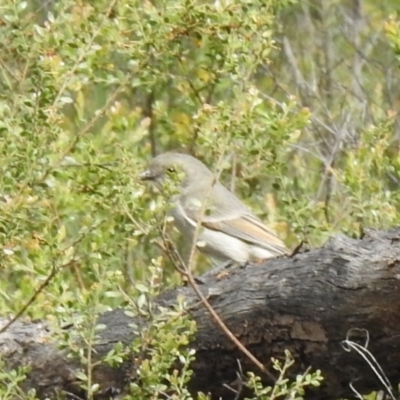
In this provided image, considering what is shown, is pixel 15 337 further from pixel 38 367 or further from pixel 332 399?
pixel 332 399

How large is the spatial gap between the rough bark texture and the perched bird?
4.88 ft

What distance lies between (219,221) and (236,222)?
0.09 metres

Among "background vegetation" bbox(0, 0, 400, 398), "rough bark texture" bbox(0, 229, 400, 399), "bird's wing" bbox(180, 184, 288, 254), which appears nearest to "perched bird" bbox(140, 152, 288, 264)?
"bird's wing" bbox(180, 184, 288, 254)

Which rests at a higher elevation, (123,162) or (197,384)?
(123,162)

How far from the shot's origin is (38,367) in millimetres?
3807

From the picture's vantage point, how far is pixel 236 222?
537cm

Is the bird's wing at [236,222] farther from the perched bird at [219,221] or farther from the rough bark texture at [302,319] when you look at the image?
the rough bark texture at [302,319]

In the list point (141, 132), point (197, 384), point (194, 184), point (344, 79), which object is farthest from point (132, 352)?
point (344, 79)

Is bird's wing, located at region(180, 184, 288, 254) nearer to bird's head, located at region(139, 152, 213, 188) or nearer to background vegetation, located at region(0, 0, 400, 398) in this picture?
bird's head, located at region(139, 152, 213, 188)

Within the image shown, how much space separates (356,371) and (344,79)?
4.38 metres

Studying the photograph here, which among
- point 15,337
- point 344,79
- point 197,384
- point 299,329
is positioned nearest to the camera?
point 299,329

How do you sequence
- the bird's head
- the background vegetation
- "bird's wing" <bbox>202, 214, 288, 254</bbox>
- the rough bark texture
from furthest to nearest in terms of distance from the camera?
the bird's head, "bird's wing" <bbox>202, 214, 288, 254</bbox>, the background vegetation, the rough bark texture

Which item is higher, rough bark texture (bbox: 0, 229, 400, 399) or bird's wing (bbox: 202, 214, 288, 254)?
rough bark texture (bbox: 0, 229, 400, 399)

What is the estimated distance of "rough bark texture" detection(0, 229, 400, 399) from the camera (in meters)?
3.26
